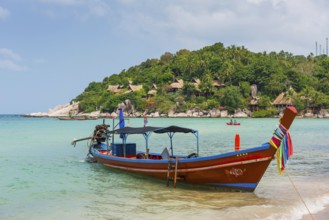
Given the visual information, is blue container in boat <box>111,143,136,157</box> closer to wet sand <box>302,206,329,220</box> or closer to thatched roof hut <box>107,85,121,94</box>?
wet sand <box>302,206,329,220</box>

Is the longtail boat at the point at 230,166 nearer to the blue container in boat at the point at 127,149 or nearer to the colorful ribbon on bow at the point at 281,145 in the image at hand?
the colorful ribbon on bow at the point at 281,145

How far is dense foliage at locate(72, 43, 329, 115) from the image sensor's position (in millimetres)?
103438

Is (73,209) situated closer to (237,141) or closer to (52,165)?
(237,141)

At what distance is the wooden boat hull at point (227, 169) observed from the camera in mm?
12977

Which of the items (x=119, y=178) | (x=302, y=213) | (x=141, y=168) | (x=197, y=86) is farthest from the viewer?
(x=197, y=86)

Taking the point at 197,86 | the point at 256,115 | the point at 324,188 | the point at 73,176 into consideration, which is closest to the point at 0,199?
the point at 73,176

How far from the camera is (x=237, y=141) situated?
14.2m

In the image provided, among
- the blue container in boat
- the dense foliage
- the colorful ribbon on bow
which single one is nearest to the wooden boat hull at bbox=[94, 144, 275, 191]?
the colorful ribbon on bow

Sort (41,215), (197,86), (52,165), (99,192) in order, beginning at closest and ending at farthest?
(41,215)
(99,192)
(52,165)
(197,86)

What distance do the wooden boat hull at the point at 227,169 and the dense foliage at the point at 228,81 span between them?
87688 mm

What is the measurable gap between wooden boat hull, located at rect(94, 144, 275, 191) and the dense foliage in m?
87.7

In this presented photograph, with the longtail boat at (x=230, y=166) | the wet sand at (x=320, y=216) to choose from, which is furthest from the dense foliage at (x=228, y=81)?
the wet sand at (x=320, y=216)

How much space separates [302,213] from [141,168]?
7.73m

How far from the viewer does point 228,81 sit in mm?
111812
